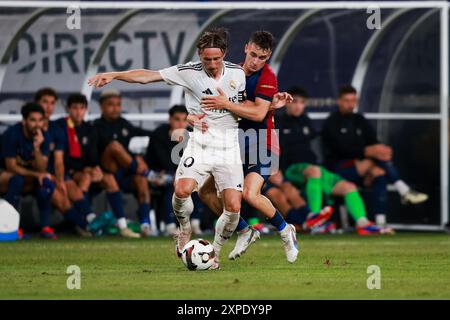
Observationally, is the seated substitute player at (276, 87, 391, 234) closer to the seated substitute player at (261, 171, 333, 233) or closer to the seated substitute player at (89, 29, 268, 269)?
the seated substitute player at (261, 171, 333, 233)

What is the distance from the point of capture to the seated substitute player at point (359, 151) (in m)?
18.0

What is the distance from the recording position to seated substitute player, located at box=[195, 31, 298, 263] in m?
11.9

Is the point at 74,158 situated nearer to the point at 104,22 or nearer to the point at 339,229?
the point at 104,22

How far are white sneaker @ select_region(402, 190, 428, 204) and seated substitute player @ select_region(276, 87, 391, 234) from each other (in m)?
0.52

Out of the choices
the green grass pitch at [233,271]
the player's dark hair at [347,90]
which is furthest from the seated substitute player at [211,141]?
the player's dark hair at [347,90]

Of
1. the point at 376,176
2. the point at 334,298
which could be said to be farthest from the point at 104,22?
the point at 334,298

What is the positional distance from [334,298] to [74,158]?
901cm

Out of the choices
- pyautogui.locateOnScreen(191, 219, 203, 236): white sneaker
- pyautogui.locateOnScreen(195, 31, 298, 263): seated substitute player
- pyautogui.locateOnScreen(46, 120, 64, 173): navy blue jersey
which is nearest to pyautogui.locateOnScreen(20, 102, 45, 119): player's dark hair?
pyautogui.locateOnScreen(46, 120, 64, 173): navy blue jersey

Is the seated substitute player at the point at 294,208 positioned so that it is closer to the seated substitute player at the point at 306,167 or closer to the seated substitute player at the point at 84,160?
the seated substitute player at the point at 306,167

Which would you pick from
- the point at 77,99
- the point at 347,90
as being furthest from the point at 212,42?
the point at 347,90

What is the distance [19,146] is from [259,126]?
547 centimetres

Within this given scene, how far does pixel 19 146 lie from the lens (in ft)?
54.9

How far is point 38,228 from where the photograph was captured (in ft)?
59.5
